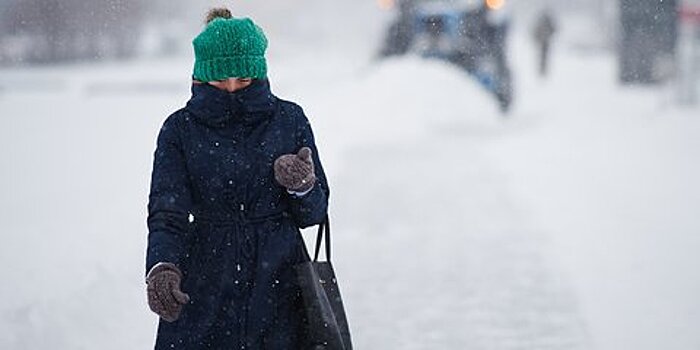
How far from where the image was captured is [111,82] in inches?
1188

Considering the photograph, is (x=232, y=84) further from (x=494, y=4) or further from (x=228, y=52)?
(x=494, y=4)

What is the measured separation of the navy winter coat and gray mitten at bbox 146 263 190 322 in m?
0.10

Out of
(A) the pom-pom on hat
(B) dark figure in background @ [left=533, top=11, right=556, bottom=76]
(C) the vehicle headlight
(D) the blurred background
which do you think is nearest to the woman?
(A) the pom-pom on hat

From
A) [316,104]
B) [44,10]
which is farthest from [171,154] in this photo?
[44,10]

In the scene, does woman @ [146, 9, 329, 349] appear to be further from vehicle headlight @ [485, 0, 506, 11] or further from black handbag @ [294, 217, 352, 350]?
vehicle headlight @ [485, 0, 506, 11]

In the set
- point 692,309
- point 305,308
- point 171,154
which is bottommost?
point 692,309

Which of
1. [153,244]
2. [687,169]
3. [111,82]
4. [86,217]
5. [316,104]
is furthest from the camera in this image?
[111,82]

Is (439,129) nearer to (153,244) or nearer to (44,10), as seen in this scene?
(153,244)

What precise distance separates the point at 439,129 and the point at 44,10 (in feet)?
74.9

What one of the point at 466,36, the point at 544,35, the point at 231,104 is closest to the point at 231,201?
the point at 231,104

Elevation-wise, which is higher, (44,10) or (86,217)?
(44,10)

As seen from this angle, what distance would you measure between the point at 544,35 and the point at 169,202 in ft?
89.2

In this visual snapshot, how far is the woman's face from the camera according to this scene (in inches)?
130

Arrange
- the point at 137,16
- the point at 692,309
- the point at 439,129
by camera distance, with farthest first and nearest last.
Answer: the point at 137,16 → the point at 439,129 → the point at 692,309
